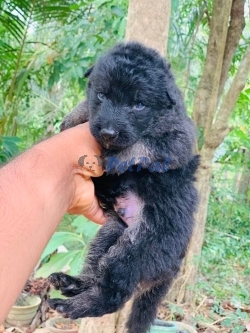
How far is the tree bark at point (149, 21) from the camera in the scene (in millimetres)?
2879

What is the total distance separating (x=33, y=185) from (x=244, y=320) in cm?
297

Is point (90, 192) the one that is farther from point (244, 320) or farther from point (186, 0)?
point (186, 0)

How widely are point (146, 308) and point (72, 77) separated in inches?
90.6

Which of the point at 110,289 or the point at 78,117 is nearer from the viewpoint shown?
the point at 110,289

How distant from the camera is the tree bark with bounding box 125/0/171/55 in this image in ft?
9.45

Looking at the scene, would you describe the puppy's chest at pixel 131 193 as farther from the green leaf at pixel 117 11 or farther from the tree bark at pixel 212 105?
the tree bark at pixel 212 105

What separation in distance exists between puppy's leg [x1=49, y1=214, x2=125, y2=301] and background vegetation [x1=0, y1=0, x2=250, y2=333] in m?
0.97

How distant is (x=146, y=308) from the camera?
6.85 ft

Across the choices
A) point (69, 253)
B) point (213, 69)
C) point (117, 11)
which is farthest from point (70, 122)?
point (213, 69)

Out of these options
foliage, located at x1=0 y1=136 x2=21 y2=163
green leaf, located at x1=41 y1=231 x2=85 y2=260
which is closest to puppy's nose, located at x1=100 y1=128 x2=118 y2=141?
green leaf, located at x1=41 y1=231 x2=85 y2=260

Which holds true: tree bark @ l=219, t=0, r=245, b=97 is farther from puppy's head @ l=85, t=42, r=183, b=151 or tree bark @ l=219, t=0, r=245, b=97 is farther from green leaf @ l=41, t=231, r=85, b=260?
puppy's head @ l=85, t=42, r=183, b=151

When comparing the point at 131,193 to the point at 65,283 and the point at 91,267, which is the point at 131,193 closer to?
the point at 91,267

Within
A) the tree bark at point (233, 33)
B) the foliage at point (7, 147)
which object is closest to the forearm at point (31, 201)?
the foliage at point (7, 147)

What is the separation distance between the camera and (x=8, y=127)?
422 cm
